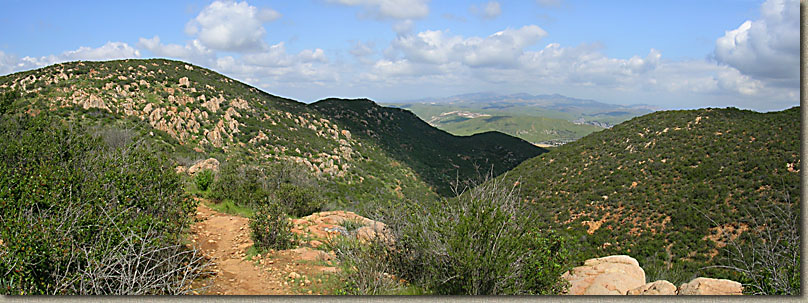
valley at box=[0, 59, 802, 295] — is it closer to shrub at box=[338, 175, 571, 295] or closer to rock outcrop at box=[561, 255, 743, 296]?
shrub at box=[338, 175, 571, 295]

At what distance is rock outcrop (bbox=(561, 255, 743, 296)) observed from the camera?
475 centimetres

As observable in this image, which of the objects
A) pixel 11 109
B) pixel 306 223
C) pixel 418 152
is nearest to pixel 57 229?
pixel 306 223

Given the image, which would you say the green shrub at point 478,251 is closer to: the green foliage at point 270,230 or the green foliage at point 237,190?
the green foliage at point 270,230

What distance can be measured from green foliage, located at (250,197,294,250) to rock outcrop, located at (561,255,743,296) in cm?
552

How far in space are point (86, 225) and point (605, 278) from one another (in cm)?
729

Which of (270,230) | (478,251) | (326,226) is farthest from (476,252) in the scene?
(326,226)

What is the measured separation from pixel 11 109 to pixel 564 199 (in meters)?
25.9

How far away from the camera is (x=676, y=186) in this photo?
17203 mm

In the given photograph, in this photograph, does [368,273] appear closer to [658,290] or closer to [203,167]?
[658,290]

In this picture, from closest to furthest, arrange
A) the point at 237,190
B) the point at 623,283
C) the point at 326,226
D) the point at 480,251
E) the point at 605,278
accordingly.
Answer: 1. the point at 480,251
2. the point at 623,283
3. the point at 605,278
4. the point at 326,226
5. the point at 237,190

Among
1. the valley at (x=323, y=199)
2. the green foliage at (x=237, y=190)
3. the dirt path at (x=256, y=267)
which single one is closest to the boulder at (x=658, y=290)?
the valley at (x=323, y=199)

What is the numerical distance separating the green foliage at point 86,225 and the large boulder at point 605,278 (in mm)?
5387

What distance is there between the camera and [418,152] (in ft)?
155

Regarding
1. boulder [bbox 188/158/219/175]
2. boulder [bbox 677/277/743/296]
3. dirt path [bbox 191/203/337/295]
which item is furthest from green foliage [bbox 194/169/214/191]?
boulder [bbox 677/277/743/296]
